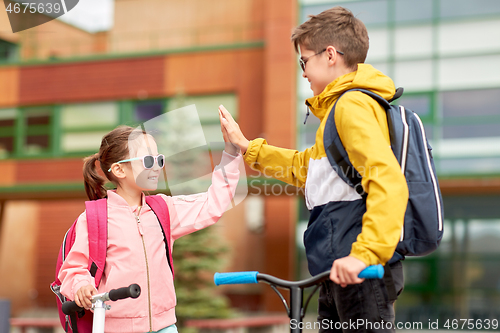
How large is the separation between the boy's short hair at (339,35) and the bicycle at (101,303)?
121cm

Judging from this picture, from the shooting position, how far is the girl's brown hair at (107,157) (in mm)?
2570

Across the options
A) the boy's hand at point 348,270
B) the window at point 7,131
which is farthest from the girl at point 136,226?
the window at point 7,131

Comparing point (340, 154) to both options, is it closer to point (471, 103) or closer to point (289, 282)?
point (289, 282)

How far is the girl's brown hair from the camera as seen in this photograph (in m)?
2.57

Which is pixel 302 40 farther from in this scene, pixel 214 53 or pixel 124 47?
pixel 124 47

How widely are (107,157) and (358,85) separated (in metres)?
1.24

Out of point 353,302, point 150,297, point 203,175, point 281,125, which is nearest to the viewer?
point 353,302

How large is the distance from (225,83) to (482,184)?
685cm

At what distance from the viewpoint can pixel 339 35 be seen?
225 centimetres

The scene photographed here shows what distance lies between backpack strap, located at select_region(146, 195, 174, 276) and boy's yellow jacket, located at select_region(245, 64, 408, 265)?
71cm

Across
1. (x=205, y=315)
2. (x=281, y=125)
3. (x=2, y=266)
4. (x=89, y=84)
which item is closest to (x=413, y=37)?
(x=281, y=125)

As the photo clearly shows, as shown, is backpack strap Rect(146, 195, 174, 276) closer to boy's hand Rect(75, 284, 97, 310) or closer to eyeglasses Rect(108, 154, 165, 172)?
eyeglasses Rect(108, 154, 165, 172)

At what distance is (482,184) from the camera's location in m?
10.8

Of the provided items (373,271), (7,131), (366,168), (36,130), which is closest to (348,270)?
(373,271)
